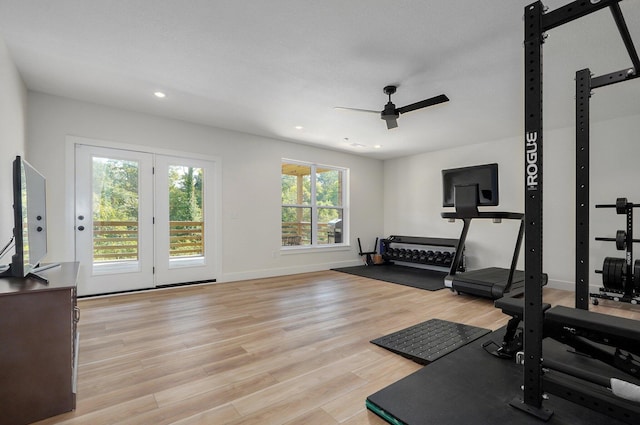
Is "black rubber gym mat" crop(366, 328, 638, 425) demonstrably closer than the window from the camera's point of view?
Yes

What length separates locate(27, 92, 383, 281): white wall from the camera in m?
3.71

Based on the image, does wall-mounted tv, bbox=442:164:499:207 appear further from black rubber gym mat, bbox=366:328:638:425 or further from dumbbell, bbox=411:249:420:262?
dumbbell, bbox=411:249:420:262

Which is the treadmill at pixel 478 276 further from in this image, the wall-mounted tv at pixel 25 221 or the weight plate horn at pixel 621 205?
the wall-mounted tv at pixel 25 221

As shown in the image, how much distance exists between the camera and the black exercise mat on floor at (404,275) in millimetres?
4848

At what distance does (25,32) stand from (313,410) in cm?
344

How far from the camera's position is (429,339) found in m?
2.54

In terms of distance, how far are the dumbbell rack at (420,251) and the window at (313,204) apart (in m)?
1.05

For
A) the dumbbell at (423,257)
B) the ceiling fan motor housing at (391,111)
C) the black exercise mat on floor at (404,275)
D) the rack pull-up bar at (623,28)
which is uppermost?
the ceiling fan motor housing at (391,111)

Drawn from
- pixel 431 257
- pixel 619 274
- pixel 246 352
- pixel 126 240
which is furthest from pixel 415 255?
pixel 126 240

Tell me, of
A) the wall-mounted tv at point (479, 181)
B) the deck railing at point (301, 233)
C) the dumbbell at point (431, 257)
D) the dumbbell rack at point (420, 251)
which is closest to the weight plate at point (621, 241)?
the wall-mounted tv at point (479, 181)

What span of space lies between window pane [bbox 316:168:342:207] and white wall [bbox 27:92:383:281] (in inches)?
11.2

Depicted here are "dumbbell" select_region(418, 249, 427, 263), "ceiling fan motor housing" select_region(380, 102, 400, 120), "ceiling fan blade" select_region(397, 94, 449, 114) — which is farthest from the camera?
"dumbbell" select_region(418, 249, 427, 263)

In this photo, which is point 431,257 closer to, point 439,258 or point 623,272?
point 439,258

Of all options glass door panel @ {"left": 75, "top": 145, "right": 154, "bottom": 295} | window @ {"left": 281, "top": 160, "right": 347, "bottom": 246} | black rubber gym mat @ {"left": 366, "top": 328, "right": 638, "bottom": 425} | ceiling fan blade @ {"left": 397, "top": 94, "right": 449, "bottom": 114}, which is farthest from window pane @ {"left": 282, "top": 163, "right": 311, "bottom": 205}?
black rubber gym mat @ {"left": 366, "top": 328, "right": 638, "bottom": 425}
